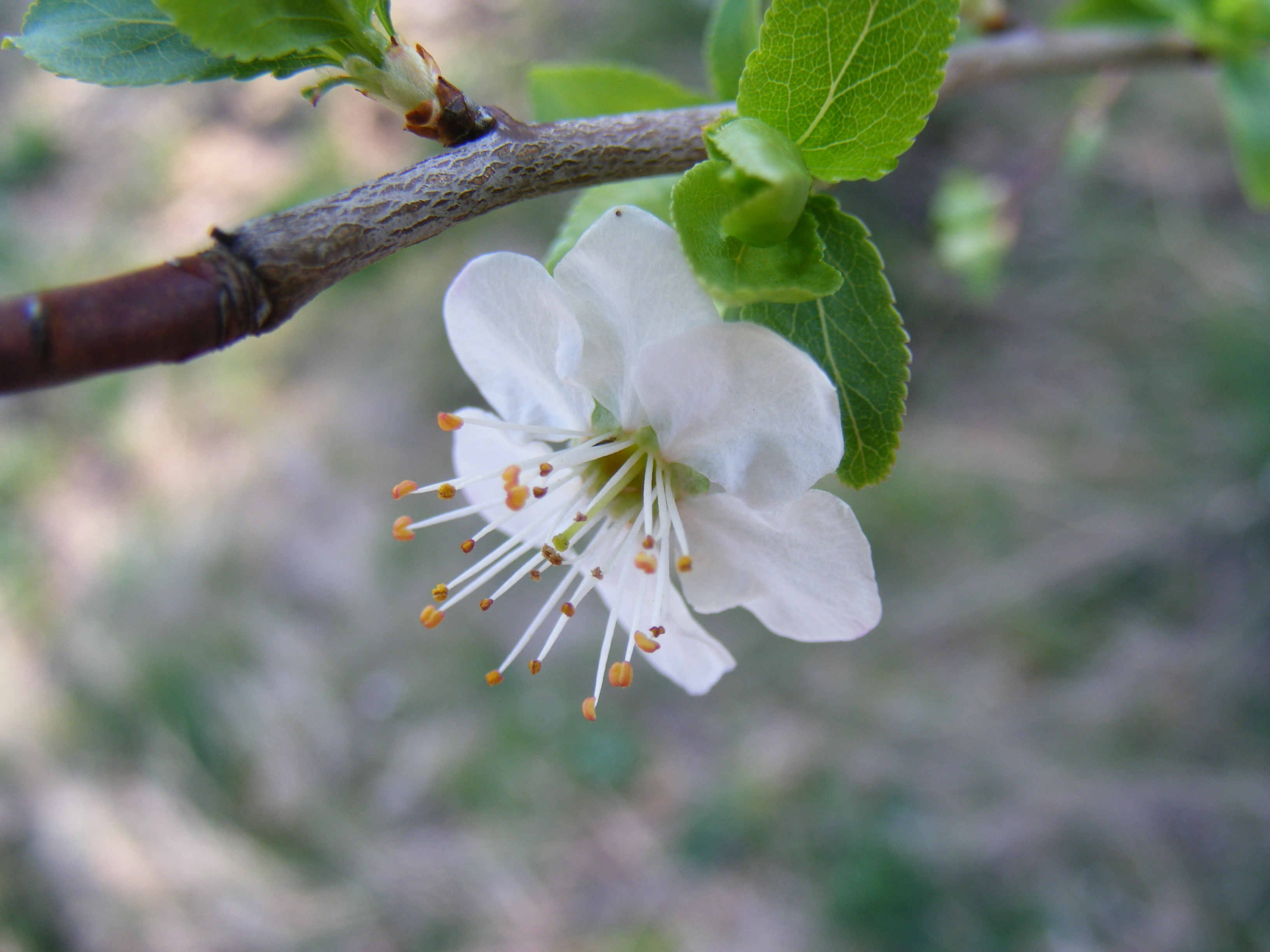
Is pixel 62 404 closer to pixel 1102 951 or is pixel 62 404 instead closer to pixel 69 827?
pixel 69 827

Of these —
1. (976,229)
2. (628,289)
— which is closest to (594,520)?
(628,289)

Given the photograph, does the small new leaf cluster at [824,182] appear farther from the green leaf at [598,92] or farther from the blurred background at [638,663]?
the blurred background at [638,663]

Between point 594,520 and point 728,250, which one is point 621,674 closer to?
point 594,520

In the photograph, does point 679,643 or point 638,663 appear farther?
point 638,663

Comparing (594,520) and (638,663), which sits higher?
(594,520)

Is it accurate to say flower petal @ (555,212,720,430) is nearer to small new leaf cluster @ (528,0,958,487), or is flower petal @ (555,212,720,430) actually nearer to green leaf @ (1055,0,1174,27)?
small new leaf cluster @ (528,0,958,487)

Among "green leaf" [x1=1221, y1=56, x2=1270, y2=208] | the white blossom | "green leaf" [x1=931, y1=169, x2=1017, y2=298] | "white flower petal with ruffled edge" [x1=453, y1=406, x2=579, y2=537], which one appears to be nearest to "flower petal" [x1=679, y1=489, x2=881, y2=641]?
the white blossom
